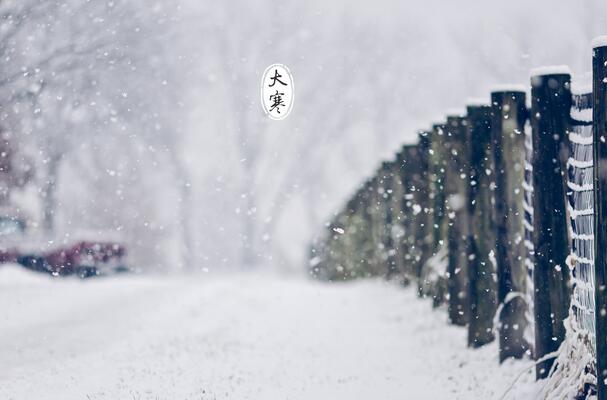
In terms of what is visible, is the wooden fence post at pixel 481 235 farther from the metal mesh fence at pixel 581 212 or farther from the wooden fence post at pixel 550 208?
the metal mesh fence at pixel 581 212

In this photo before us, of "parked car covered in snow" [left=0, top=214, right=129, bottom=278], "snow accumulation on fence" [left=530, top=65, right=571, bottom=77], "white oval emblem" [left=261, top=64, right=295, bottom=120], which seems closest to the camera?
"snow accumulation on fence" [left=530, top=65, right=571, bottom=77]

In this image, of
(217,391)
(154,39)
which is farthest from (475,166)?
(154,39)

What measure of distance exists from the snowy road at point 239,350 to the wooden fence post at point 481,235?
10.5 inches

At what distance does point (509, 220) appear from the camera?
6406 millimetres

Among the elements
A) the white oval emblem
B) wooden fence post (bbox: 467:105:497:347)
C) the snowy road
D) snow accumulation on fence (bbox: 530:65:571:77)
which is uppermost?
the white oval emblem

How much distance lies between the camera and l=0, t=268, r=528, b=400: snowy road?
5980mm

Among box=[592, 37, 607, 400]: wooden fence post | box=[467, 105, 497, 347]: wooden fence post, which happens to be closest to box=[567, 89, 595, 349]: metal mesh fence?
box=[592, 37, 607, 400]: wooden fence post

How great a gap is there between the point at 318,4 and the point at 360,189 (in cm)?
1560

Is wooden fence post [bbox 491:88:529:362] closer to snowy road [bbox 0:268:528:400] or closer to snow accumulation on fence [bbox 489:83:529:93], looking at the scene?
snow accumulation on fence [bbox 489:83:529:93]

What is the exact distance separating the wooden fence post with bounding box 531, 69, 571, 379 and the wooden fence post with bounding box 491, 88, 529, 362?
0.87 m

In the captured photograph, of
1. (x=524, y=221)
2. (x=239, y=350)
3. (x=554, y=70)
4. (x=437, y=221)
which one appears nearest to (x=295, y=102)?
(x=437, y=221)

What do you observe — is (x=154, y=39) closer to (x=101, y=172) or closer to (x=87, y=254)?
(x=87, y=254)

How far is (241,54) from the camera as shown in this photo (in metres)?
28.9

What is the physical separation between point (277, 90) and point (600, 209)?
22.6ft
